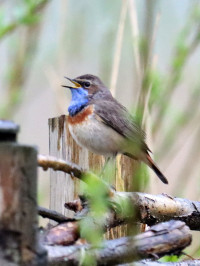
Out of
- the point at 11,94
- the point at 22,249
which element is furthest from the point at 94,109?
the point at 22,249

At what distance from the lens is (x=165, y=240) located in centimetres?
150

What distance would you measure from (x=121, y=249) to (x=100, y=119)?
2232 millimetres

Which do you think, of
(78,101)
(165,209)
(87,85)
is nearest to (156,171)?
(78,101)

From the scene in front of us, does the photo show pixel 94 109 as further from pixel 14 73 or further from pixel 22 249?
pixel 22 249

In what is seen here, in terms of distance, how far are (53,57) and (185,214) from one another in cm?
204

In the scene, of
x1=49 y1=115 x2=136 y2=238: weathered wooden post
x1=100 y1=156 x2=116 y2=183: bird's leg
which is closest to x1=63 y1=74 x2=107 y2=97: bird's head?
x1=49 y1=115 x2=136 y2=238: weathered wooden post

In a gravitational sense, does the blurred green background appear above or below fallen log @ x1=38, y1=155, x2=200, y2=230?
above

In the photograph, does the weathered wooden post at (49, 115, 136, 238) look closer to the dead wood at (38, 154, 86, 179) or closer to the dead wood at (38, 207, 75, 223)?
the dead wood at (38, 207, 75, 223)

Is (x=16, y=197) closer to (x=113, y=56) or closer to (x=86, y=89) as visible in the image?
(x=113, y=56)

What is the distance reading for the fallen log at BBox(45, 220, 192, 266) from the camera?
4.78 ft

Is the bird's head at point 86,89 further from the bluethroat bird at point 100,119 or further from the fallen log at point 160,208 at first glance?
the fallen log at point 160,208

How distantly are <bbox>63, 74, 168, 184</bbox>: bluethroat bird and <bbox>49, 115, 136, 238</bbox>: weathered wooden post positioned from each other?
8.5 inches

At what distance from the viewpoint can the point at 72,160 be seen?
9.13ft

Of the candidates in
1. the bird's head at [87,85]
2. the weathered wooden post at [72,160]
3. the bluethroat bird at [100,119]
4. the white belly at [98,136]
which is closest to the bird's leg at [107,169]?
the weathered wooden post at [72,160]
